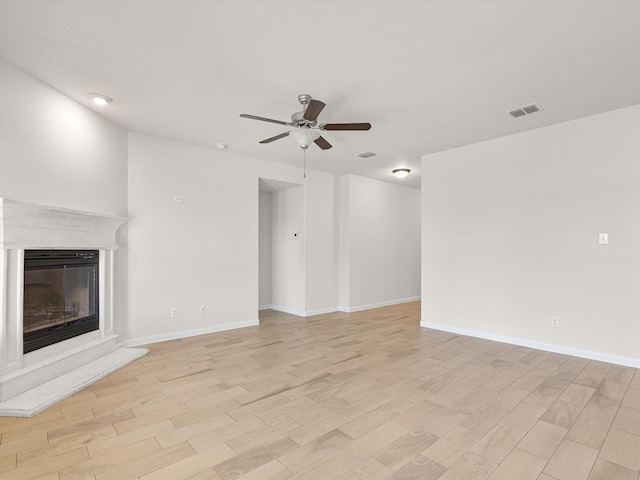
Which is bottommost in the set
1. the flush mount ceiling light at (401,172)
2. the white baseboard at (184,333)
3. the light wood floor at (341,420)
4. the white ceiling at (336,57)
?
the light wood floor at (341,420)

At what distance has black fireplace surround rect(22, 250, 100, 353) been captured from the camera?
114 inches

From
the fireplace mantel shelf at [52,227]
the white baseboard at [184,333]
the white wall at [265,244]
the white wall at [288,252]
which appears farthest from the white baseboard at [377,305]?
the fireplace mantel shelf at [52,227]

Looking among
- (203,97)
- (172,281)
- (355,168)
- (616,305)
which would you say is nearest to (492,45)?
(203,97)

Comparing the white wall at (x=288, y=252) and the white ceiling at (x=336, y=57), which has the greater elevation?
the white ceiling at (x=336, y=57)

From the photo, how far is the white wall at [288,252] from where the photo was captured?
6.16 m

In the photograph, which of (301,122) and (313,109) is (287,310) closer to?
(301,122)

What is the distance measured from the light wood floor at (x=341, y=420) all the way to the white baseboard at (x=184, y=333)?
0.66 metres

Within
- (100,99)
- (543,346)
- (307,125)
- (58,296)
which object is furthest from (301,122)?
(543,346)

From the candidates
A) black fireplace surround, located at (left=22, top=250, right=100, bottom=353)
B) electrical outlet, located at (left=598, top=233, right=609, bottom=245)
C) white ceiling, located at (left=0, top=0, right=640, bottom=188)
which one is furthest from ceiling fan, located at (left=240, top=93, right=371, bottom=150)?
electrical outlet, located at (left=598, top=233, right=609, bottom=245)

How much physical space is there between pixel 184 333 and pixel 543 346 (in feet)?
15.0

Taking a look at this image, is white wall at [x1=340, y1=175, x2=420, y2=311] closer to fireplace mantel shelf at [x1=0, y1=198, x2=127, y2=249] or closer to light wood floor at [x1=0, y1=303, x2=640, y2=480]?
light wood floor at [x1=0, y1=303, x2=640, y2=480]

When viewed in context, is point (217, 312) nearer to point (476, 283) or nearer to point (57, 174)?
point (57, 174)

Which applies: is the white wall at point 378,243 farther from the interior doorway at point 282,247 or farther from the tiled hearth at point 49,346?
the tiled hearth at point 49,346

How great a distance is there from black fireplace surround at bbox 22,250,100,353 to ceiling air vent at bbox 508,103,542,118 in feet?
15.7
